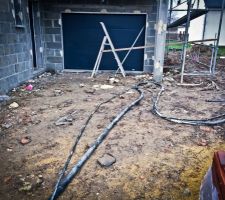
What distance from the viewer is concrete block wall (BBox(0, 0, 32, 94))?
6504 millimetres

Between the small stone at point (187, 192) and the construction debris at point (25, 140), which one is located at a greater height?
the construction debris at point (25, 140)

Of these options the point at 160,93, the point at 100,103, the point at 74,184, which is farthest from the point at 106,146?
the point at 160,93

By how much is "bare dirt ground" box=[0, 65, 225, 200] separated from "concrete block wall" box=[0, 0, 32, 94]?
0.66 m

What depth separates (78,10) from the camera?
30.0ft

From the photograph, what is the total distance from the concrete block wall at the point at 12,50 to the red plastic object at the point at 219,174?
5965 millimetres

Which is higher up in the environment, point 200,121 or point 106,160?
point 200,121

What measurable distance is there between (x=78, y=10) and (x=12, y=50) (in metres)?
3.30

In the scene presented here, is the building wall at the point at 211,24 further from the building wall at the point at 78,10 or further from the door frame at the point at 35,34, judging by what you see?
the door frame at the point at 35,34

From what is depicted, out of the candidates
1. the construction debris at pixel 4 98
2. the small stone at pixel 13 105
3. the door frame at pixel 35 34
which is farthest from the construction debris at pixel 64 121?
the door frame at pixel 35 34

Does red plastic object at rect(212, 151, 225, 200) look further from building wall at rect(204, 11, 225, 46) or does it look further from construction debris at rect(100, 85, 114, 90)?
building wall at rect(204, 11, 225, 46)

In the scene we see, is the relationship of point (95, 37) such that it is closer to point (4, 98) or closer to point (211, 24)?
point (4, 98)

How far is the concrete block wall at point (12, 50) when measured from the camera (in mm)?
6504

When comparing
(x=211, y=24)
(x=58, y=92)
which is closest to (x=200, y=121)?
(x=58, y=92)

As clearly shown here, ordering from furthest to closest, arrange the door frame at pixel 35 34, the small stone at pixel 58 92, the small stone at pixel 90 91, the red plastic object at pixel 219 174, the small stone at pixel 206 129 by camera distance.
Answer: the door frame at pixel 35 34, the small stone at pixel 90 91, the small stone at pixel 58 92, the small stone at pixel 206 129, the red plastic object at pixel 219 174
